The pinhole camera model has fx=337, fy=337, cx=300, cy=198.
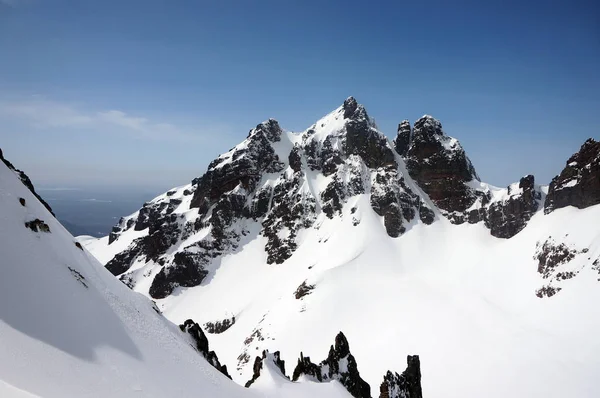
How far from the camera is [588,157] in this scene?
3282 inches

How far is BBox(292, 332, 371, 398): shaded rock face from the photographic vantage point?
3475 cm

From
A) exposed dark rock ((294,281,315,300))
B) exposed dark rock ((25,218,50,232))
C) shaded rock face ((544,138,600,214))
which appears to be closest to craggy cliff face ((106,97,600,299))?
shaded rock face ((544,138,600,214))

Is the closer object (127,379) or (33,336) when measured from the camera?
(33,336)

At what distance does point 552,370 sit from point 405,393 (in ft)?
93.9

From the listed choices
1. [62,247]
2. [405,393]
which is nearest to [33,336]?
[62,247]

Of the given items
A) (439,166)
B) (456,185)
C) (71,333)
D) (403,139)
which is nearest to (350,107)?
(403,139)

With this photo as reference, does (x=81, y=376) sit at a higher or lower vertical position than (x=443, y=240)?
lower

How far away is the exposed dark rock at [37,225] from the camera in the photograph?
22.0 metres

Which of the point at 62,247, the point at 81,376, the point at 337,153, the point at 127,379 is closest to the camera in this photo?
the point at 81,376

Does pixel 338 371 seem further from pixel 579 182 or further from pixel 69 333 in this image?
pixel 579 182

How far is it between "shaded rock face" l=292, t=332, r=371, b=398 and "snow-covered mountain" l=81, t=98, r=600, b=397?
3.89 metres

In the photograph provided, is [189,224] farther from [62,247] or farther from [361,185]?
[62,247]

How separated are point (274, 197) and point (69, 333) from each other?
117 meters

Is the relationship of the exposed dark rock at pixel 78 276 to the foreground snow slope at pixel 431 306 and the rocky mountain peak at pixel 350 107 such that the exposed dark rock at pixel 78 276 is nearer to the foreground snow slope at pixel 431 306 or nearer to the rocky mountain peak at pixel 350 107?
the foreground snow slope at pixel 431 306
